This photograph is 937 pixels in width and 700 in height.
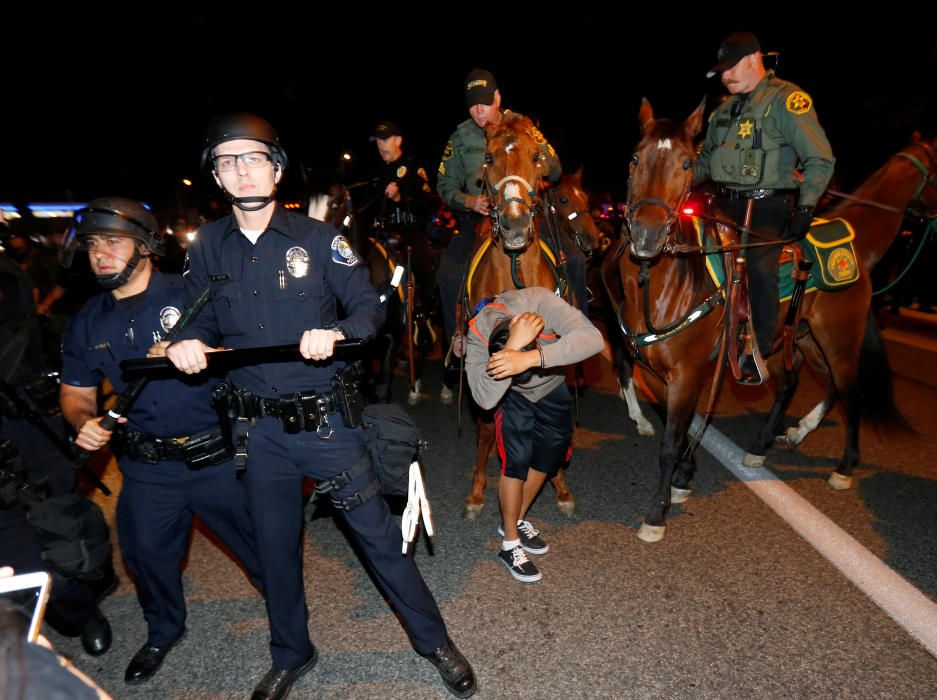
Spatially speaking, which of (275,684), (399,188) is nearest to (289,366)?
(275,684)

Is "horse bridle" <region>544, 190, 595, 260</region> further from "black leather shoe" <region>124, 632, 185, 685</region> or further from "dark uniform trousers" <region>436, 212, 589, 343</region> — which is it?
"black leather shoe" <region>124, 632, 185, 685</region>

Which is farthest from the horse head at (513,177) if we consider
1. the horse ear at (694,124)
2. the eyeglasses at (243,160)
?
the eyeglasses at (243,160)

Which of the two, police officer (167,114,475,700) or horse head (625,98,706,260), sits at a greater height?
horse head (625,98,706,260)

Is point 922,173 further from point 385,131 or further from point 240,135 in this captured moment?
point 240,135

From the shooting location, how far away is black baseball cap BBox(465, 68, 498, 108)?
4.75m

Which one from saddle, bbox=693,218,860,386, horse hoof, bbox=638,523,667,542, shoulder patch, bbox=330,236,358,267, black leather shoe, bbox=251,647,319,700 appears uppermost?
shoulder patch, bbox=330,236,358,267

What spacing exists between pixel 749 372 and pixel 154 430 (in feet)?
14.0

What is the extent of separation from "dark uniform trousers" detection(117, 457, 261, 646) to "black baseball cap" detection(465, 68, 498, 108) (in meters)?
3.56

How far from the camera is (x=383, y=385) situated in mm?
6414

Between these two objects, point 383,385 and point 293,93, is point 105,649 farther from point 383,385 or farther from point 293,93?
point 293,93

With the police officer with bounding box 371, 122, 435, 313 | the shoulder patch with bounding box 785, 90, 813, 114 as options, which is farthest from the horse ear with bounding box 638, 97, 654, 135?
the police officer with bounding box 371, 122, 435, 313

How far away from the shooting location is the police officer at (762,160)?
4.05 m

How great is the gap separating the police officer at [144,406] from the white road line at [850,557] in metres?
3.53

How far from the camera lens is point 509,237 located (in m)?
3.75
